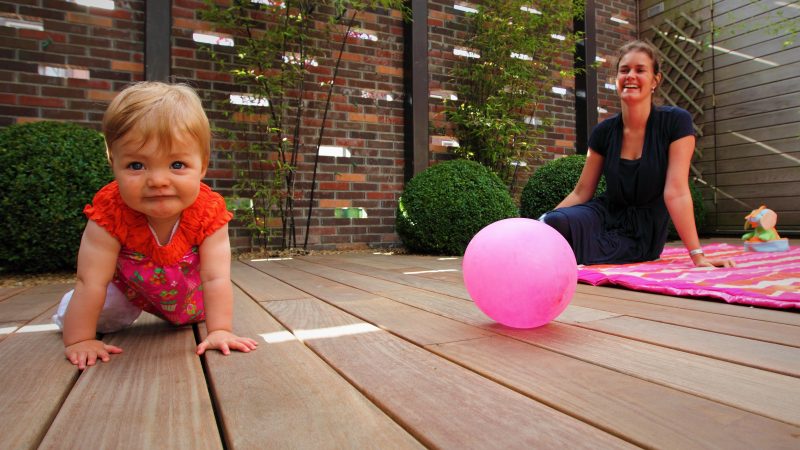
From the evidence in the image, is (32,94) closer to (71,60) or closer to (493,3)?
(71,60)

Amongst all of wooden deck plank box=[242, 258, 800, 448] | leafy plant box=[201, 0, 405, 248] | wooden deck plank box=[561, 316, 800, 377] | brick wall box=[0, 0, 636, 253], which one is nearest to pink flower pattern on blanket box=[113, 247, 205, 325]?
wooden deck plank box=[242, 258, 800, 448]

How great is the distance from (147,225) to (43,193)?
74.6 inches

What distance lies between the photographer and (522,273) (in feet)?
3.92

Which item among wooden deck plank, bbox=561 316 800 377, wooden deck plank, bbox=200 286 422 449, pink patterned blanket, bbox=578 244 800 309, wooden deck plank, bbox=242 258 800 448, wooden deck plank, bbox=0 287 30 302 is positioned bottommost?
wooden deck plank, bbox=0 287 30 302

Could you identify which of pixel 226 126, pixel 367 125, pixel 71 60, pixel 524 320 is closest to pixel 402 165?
pixel 367 125

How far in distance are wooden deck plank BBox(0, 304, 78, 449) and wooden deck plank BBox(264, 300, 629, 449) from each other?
47 cm

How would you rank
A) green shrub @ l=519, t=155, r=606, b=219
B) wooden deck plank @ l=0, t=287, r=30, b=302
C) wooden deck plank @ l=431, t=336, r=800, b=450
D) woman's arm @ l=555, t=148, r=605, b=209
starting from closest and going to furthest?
wooden deck plank @ l=431, t=336, r=800, b=450 < wooden deck plank @ l=0, t=287, r=30, b=302 < woman's arm @ l=555, t=148, r=605, b=209 < green shrub @ l=519, t=155, r=606, b=219

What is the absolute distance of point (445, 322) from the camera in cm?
137

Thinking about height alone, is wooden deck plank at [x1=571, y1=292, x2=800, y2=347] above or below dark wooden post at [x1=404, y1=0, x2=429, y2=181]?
below

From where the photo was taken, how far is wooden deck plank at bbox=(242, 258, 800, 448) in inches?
24.5

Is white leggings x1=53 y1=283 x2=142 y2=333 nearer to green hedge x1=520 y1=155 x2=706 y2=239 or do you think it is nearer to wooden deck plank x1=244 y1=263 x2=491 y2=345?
wooden deck plank x1=244 y1=263 x2=491 y2=345

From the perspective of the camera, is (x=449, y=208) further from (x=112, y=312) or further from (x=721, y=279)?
(x=112, y=312)

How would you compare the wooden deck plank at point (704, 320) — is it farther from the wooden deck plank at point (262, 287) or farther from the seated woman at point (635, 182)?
the wooden deck plank at point (262, 287)

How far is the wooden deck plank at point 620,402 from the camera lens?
0.62 m
